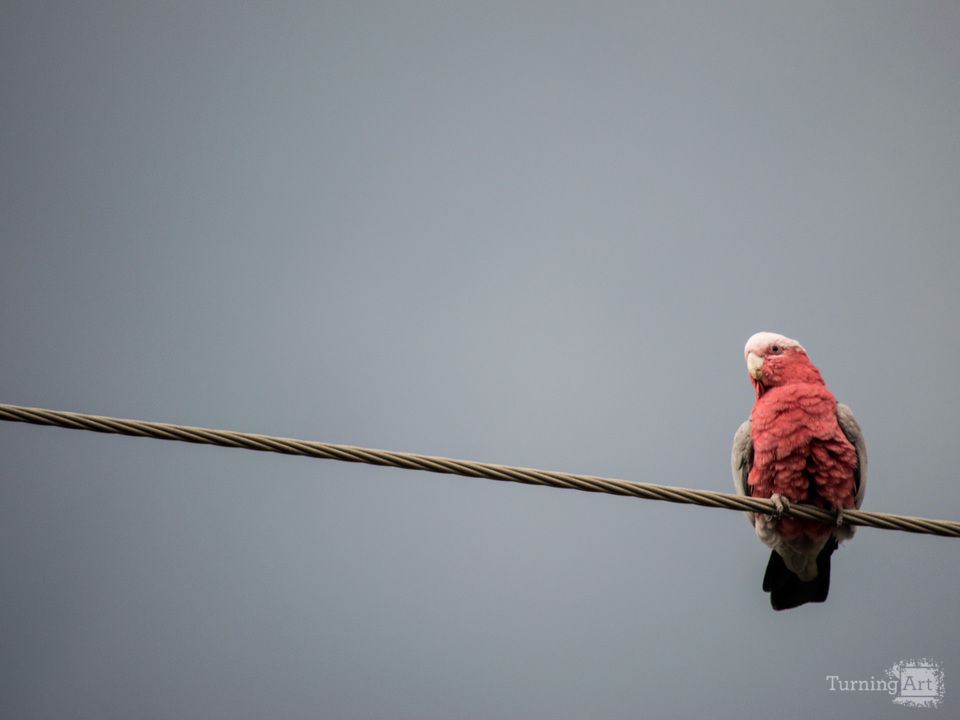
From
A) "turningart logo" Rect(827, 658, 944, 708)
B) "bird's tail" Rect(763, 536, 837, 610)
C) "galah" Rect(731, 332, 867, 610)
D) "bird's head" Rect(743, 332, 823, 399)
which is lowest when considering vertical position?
"turningart logo" Rect(827, 658, 944, 708)

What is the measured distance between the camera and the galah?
390 cm

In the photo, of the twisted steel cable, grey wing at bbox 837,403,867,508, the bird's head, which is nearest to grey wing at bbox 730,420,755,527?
the bird's head

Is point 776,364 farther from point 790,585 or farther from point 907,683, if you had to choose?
point 907,683

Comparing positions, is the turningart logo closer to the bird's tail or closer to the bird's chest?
the bird's tail

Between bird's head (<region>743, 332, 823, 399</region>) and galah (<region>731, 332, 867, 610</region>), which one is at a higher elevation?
bird's head (<region>743, 332, 823, 399</region>)

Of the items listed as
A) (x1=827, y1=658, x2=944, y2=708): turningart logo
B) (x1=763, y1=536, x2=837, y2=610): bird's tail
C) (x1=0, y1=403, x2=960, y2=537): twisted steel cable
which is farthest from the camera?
(x1=827, y1=658, x2=944, y2=708): turningart logo

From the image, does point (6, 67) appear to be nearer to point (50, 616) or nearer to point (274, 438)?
point (50, 616)

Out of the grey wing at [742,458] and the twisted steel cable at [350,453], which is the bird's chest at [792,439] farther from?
the twisted steel cable at [350,453]

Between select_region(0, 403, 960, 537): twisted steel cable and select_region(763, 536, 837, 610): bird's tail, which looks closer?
select_region(0, 403, 960, 537): twisted steel cable

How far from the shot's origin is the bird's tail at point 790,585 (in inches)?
178

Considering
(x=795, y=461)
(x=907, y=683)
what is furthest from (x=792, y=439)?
(x=907, y=683)

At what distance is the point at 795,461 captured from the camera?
12.8 feet

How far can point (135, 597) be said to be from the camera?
13859 mm

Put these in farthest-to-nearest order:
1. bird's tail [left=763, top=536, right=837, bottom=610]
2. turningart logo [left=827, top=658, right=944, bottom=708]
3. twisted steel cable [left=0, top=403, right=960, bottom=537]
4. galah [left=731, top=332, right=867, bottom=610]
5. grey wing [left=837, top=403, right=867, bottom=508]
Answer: turningart logo [left=827, top=658, right=944, bottom=708] < bird's tail [left=763, top=536, right=837, bottom=610] < grey wing [left=837, top=403, right=867, bottom=508] < galah [left=731, top=332, right=867, bottom=610] < twisted steel cable [left=0, top=403, right=960, bottom=537]
